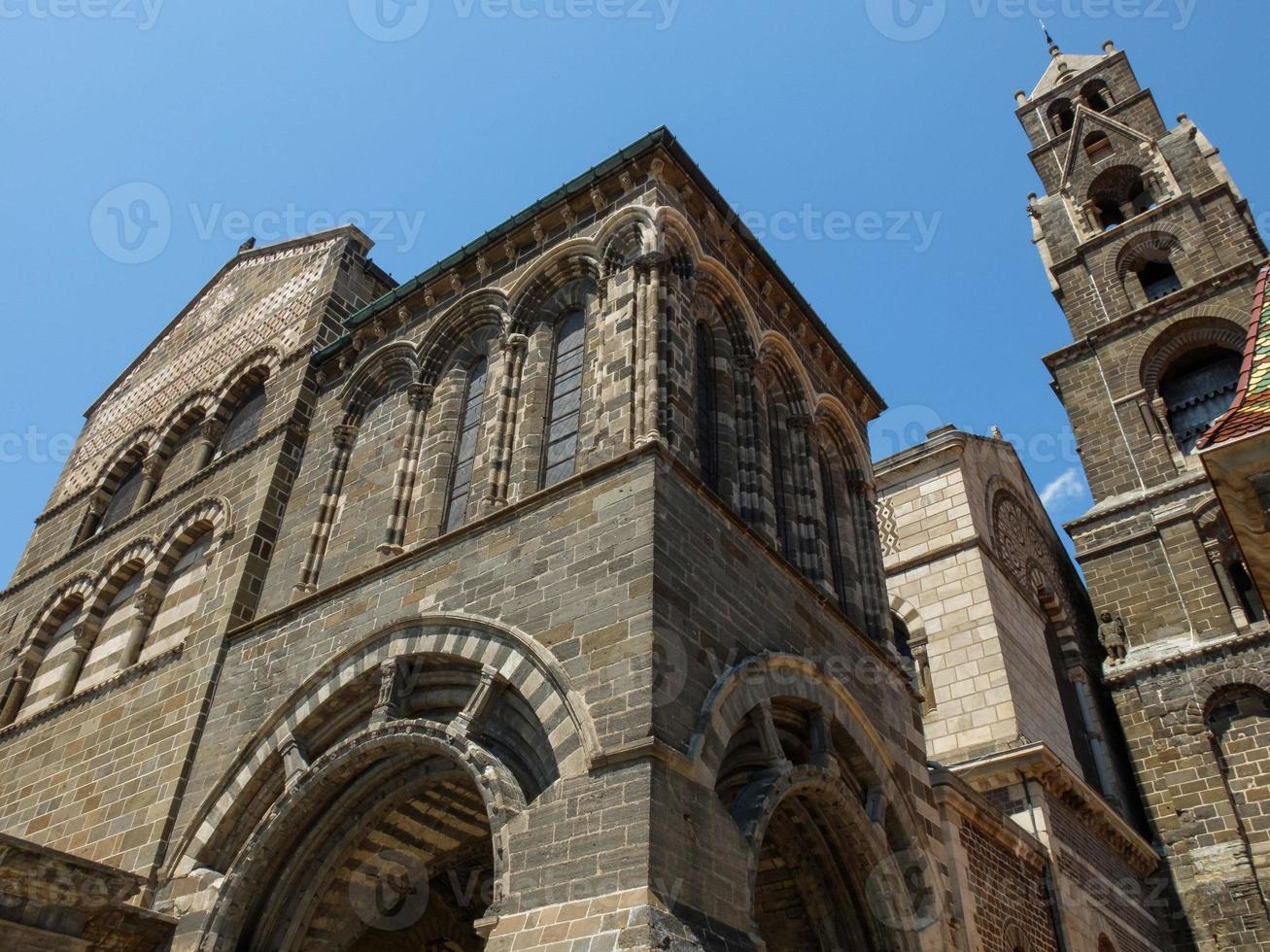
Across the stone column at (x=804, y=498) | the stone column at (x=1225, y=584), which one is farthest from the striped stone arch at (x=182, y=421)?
the stone column at (x=1225, y=584)

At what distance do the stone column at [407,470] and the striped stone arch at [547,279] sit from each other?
4.92ft

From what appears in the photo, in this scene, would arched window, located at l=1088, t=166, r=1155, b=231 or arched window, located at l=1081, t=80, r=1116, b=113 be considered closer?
arched window, located at l=1088, t=166, r=1155, b=231

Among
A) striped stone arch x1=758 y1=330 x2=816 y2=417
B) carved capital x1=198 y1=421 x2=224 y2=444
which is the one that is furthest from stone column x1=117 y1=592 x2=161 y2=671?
striped stone arch x1=758 y1=330 x2=816 y2=417

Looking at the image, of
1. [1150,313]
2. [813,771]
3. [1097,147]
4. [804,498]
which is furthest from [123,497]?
[1097,147]

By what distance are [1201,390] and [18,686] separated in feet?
84.2

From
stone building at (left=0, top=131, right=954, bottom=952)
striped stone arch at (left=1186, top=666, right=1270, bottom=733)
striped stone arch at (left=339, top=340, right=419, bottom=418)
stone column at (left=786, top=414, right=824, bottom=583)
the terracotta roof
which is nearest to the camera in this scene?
the terracotta roof

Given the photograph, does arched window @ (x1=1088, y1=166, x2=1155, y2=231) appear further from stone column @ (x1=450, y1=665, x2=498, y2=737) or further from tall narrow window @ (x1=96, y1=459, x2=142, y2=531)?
stone column @ (x1=450, y1=665, x2=498, y2=737)

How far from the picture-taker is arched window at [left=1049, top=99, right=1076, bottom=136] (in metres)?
35.3

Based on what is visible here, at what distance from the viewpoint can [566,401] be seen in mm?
11484

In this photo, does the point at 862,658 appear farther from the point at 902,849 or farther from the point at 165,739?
the point at 165,739

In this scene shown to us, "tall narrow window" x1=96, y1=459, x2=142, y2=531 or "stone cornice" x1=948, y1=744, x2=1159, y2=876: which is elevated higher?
"tall narrow window" x1=96, y1=459, x2=142, y2=531

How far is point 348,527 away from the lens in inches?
486

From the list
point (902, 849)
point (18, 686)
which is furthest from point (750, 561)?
point (18, 686)

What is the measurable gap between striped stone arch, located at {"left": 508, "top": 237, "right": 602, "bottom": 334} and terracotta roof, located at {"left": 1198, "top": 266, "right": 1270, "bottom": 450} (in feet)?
23.8
